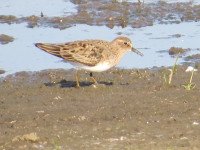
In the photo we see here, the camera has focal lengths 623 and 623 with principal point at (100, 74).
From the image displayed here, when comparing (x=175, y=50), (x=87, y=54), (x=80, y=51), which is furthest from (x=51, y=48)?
(x=175, y=50)

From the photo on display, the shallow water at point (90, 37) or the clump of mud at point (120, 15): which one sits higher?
the clump of mud at point (120, 15)

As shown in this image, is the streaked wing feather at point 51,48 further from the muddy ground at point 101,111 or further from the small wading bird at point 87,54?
the muddy ground at point 101,111

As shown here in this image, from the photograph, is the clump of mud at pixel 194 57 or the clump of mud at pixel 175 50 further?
the clump of mud at pixel 175 50

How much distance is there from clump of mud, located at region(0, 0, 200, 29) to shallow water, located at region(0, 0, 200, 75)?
298 millimetres

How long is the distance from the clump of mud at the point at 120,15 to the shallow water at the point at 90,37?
298 millimetres

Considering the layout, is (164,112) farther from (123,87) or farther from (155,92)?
(123,87)

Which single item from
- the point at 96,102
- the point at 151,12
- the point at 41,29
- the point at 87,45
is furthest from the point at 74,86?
the point at 151,12

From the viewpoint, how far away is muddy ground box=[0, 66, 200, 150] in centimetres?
704

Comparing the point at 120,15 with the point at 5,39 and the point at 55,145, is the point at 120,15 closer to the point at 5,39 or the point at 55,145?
the point at 5,39

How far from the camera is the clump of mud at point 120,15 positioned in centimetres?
1551

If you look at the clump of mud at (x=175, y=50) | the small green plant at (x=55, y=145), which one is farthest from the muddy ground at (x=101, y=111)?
the clump of mud at (x=175, y=50)

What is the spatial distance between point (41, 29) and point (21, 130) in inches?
298

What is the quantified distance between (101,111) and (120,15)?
25.5 ft

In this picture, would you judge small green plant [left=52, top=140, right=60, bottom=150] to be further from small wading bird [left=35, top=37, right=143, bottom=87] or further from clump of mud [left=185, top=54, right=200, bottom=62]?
clump of mud [left=185, top=54, right=200, bottom=62]
